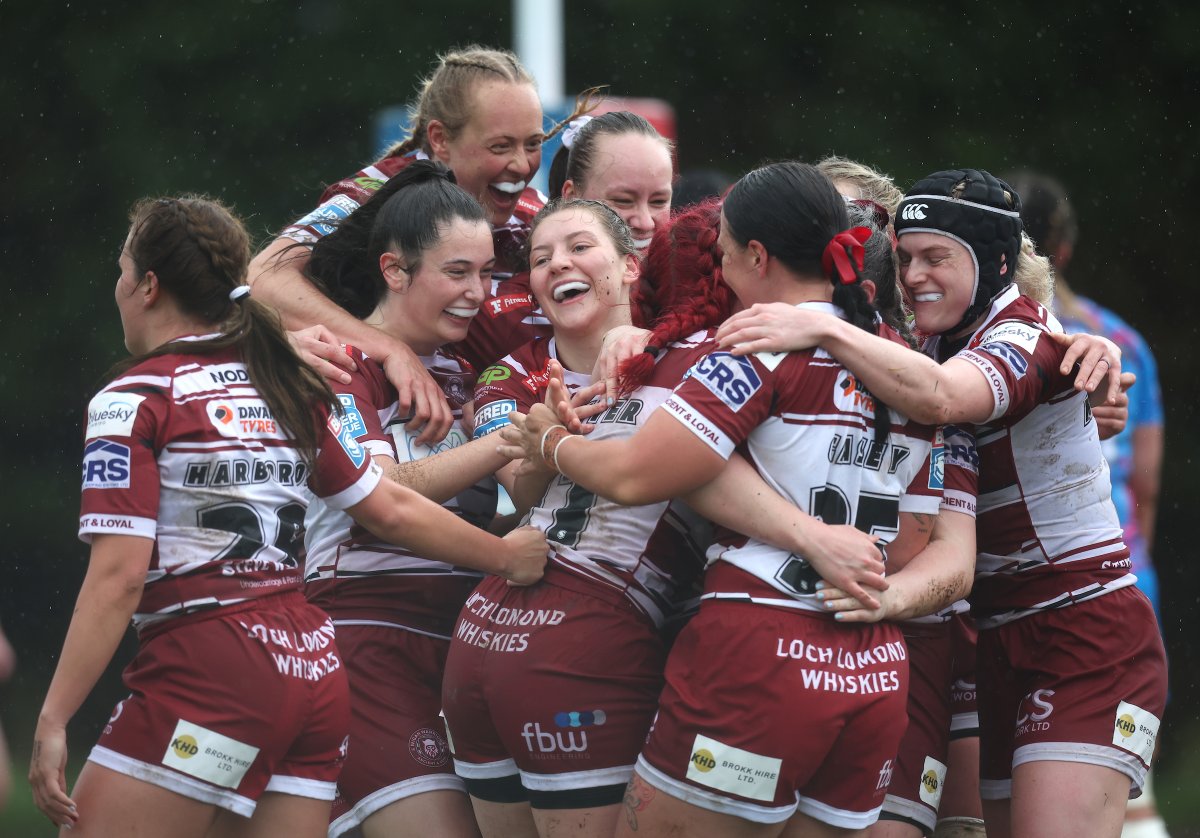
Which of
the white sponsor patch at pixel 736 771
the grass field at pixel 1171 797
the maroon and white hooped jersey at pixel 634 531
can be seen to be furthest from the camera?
the grass field at pixel 1171 797

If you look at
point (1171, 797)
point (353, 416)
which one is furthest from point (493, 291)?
point (1171, 797)

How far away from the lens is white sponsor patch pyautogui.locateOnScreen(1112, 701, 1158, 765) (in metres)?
3.95

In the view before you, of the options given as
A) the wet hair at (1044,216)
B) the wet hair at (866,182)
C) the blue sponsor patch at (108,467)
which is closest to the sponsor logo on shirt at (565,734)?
the blue sponsor patch at (108,467)

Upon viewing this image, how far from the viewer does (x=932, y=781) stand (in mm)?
4164

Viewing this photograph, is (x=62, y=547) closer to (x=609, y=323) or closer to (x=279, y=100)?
(x=279, y=100)

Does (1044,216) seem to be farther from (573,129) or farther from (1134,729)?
(1134,729)

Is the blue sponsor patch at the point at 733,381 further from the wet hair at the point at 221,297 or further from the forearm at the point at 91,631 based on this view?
the forearm at the point at 91,631

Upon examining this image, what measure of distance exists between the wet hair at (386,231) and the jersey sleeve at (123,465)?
3.59 ft

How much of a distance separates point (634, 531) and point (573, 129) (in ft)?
5.73

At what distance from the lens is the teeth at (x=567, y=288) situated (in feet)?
13.5

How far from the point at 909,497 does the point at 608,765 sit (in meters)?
0.93

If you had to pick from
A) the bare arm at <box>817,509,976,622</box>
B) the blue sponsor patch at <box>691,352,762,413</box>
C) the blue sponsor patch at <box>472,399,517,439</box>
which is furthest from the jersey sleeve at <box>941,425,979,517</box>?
the blue sponsor patch at <box>472,399,517,439</box>

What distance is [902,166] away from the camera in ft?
35.4

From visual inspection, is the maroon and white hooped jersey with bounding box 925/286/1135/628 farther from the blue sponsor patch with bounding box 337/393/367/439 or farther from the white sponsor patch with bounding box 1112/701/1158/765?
the blue sponsor patch with bounding box 337/393/367/439
